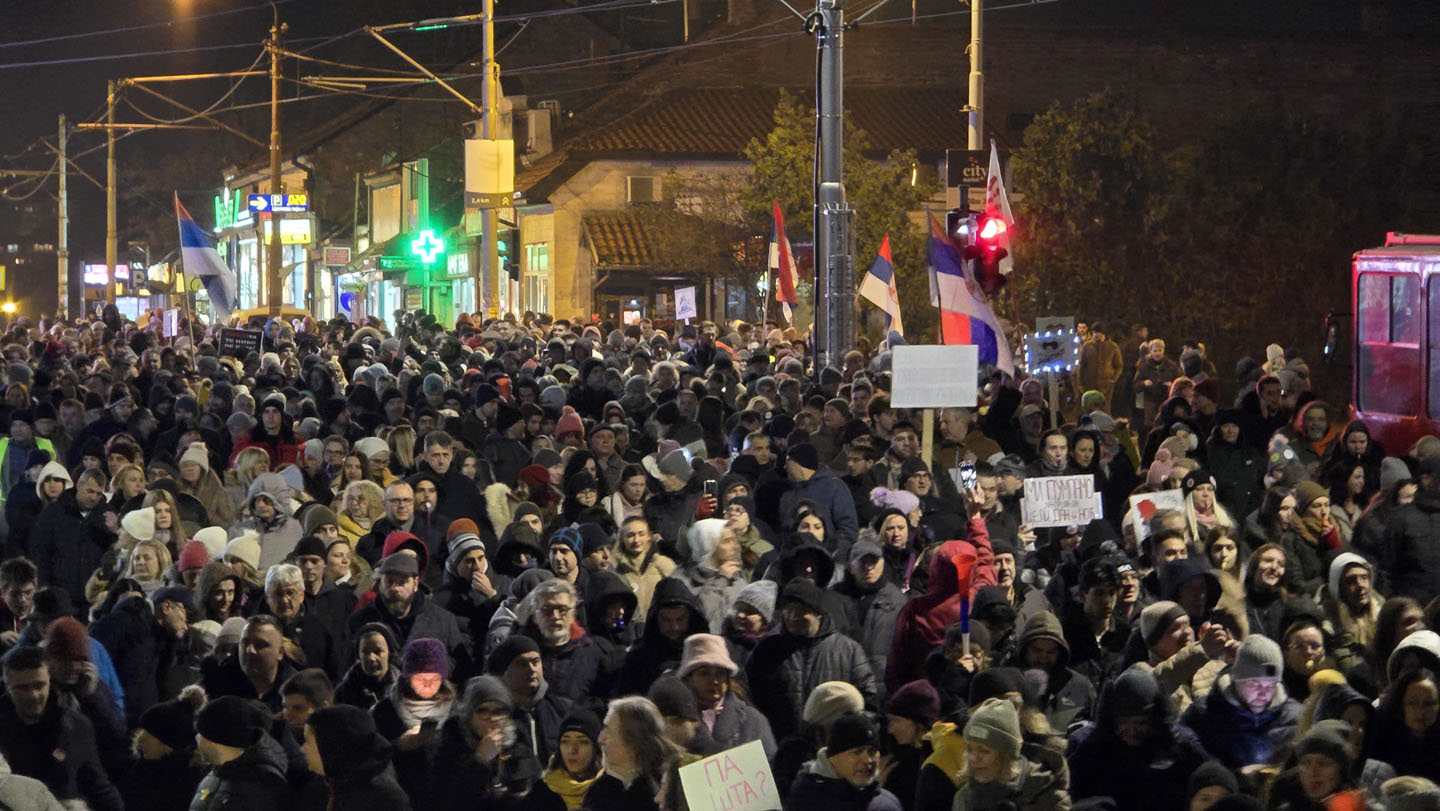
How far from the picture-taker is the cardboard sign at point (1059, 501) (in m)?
11.3

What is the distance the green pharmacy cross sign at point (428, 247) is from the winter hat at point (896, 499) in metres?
44.5

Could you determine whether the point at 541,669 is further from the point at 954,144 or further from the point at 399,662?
the point at 954,144

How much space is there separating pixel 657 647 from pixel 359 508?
12.5ft

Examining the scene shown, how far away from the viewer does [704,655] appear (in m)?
7.56

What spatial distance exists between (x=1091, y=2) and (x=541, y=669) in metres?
49.0

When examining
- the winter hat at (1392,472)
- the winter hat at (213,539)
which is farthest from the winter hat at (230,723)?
the winter hat at (1392,472)

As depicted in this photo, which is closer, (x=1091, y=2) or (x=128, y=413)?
(x=128, y=413)

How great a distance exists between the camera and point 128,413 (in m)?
16.2

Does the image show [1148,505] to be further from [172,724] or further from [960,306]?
[172,724]

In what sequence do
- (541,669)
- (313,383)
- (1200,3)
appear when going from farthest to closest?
(1200,3), (313,383), (541,669)

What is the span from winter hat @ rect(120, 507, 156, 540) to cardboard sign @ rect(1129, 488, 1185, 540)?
5.37 meters

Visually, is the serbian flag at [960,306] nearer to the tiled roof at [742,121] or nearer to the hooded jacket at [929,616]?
the hooded jacket at [929,616]

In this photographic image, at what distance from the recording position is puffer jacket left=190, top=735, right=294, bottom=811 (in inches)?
258

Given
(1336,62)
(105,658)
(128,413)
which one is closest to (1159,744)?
(105,658)
